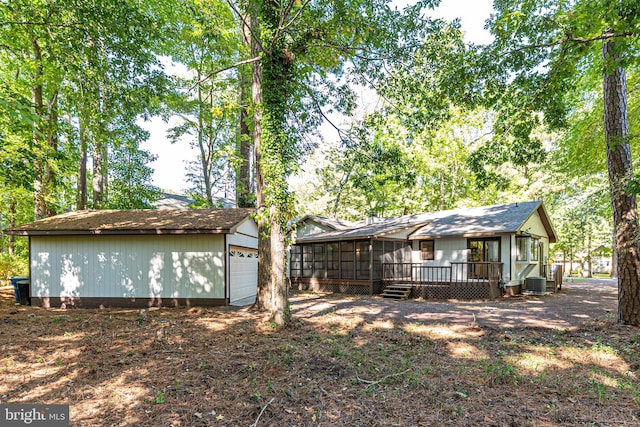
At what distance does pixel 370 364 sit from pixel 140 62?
27.8ft

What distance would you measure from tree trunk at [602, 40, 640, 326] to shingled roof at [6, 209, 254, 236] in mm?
8937

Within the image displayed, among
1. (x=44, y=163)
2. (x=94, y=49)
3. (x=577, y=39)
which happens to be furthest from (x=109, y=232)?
(x=577, y=39)

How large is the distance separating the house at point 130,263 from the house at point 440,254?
4.64m

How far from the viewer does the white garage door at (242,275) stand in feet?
34.3

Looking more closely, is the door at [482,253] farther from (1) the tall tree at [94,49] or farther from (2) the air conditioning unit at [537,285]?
(1) the tall tree at [94,49]

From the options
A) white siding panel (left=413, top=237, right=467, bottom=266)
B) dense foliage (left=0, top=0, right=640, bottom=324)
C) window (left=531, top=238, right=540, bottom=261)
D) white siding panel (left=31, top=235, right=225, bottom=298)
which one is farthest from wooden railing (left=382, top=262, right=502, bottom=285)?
white siding panel (left=31, top=235, right=225, bottom=298)

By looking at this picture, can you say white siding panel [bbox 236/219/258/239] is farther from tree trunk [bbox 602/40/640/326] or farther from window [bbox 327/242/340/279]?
tree trunk [bbox 602/40/640/326]

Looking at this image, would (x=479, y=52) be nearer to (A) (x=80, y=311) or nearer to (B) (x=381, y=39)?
(B) (x=381, y=39)

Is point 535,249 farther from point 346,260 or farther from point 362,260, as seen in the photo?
point 346,260

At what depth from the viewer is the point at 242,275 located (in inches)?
454

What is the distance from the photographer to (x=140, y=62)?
7.84 metres

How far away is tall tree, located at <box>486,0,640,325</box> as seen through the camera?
508 cm

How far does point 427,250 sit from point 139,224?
1188 cm

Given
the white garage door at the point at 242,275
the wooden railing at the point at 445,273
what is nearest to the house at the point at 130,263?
the white garage door at the point at 242,275
